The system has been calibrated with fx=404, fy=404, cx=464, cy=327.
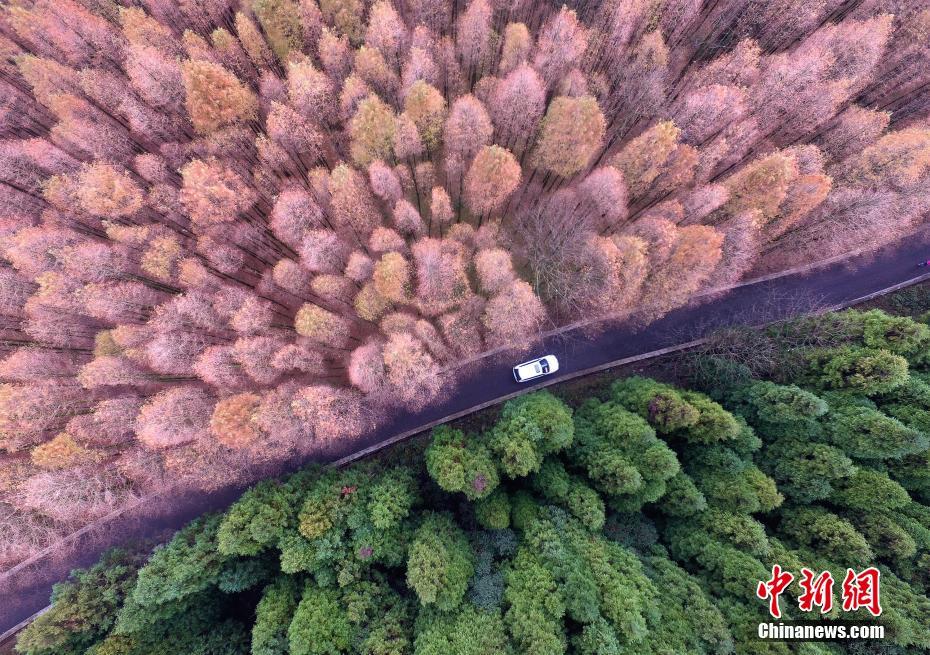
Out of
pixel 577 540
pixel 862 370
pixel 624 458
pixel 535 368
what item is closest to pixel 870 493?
pixel 862 370

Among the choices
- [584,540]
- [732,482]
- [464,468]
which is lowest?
[584,540]

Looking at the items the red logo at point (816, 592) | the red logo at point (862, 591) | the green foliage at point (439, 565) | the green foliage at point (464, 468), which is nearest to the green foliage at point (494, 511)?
the green foliage at point (464, 468)

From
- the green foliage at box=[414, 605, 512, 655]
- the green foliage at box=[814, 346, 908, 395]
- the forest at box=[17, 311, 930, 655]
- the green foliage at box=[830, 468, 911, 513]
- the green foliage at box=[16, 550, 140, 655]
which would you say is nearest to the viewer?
the green foliage at box=[414, 605, 512, 655]

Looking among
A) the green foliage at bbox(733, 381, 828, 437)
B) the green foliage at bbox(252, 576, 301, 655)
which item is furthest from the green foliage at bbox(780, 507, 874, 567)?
the green foliage at bbox(252, 576, 301, 655)

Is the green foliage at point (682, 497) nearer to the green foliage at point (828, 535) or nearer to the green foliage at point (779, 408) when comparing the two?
the green foliage at point (828, 535)

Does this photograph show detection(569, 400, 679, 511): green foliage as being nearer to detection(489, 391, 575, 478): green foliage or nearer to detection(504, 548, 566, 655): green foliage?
detection(489, 391, 575, 478): green foliage

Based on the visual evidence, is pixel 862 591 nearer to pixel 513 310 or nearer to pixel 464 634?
pixel 464 634

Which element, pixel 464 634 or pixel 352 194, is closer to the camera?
pixel 464 634
